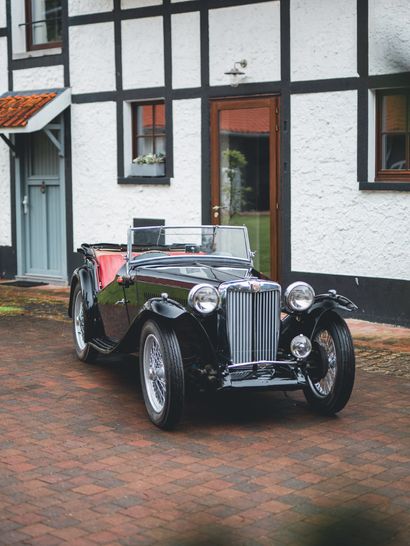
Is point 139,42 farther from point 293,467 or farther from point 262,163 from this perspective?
point 293,467

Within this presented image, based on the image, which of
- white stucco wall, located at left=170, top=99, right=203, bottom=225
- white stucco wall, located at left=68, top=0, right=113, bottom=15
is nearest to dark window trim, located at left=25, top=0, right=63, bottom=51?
white stucco wall, located at left=68, top=0, right=113, bottom=15

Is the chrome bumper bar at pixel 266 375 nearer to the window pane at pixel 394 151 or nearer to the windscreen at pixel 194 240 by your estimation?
the windscreen at pixel 194 240

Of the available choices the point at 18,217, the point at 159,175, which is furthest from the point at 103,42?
the point at 18,217

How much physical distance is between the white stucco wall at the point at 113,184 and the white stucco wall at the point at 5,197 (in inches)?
60.5

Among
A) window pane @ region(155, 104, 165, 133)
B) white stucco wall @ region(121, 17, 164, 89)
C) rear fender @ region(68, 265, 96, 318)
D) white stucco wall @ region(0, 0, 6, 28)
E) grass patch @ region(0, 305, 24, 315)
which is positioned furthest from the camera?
white stucco wall @ region(0, 0, 6, 28)

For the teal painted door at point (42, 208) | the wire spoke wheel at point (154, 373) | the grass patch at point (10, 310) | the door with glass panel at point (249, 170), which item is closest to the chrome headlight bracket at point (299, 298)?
the wire spoke wheel at point (154, 373)

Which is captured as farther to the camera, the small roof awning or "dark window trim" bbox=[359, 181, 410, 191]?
the small roof awning

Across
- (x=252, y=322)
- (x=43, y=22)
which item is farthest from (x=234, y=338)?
(x=43, y=22)

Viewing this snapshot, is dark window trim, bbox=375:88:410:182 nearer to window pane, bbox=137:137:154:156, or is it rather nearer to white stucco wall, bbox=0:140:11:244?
window pane, bbox=137:137:154:156

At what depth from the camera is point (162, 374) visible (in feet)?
17.7

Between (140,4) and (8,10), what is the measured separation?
2.96m

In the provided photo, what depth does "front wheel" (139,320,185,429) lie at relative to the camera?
5125 mm

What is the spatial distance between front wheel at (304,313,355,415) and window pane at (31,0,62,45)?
365 inches

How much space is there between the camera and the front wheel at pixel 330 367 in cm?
541
